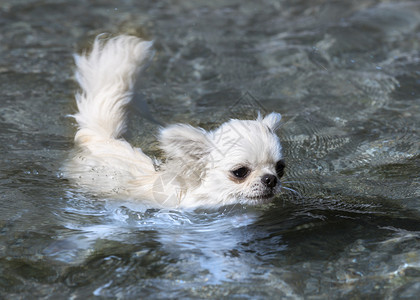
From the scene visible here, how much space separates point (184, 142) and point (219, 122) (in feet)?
4.45

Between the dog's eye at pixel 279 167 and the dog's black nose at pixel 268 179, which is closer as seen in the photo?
the dog's black nose at pixel 268 179

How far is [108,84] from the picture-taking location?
16.5 ft

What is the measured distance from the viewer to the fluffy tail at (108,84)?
498 centimetres

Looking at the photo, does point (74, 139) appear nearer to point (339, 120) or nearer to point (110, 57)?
point (110, 57)

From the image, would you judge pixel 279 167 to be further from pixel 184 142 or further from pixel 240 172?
pixel 184 142

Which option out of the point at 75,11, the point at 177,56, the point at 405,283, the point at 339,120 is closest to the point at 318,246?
the point at 405,283

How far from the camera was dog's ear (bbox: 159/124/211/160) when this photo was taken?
4.25 m

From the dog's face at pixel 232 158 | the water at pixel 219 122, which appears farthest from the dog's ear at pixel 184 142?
the water at pixel 219 122

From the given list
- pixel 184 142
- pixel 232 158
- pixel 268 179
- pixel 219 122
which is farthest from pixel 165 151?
pixel 219 122

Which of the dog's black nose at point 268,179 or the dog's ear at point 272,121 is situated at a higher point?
A: the dog's ear at point 272,121

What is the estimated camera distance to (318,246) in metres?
3.88

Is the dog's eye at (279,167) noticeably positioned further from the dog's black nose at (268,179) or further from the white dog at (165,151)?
the dog's black nose at (268,179)

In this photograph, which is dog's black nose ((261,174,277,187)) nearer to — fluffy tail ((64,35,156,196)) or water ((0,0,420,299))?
water ((0,0,420,299))

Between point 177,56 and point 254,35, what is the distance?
4.18ft
